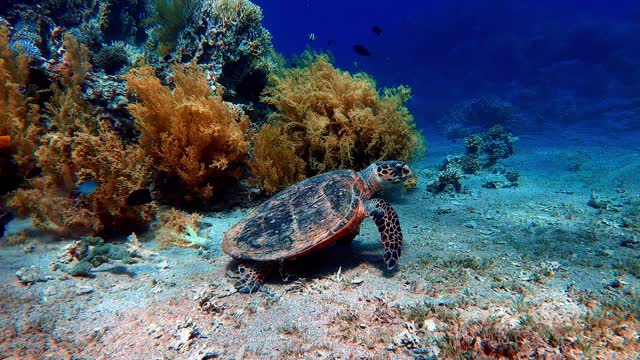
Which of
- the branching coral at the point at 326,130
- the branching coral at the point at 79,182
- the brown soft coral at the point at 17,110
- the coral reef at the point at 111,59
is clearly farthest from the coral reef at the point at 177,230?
the coral reef at the point at 111,59

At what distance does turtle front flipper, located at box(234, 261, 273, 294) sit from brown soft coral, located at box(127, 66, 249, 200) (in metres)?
2.71

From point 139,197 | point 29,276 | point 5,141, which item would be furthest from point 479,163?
point 5,141

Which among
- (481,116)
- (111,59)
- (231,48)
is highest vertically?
(481,116)

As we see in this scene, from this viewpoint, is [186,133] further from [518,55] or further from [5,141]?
[518,55]

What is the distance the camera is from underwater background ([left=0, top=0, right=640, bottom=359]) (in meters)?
2.82

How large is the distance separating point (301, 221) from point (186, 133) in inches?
138

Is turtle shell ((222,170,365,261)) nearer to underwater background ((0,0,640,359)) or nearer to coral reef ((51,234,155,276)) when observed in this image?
underwater background ((0,0,640,359))

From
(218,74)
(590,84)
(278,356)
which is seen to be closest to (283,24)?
(590,84)

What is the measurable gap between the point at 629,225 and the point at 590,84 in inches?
1454

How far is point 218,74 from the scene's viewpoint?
789cm

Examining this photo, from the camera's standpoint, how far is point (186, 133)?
5852 mm

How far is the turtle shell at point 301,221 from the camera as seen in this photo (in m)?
3.84

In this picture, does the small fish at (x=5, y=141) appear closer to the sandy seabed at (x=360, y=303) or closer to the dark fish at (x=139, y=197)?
the sandy seabed at (x=360, y=303)

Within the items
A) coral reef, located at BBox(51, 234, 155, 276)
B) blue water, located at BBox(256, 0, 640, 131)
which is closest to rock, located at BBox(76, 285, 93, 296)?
coral reef, located at BBox(51, 234, 155, 276)
